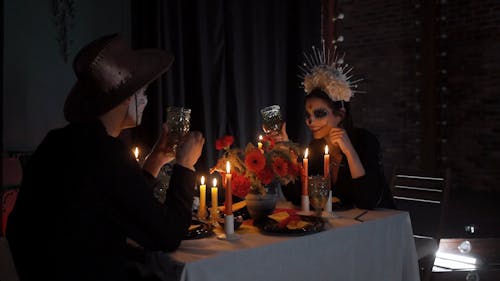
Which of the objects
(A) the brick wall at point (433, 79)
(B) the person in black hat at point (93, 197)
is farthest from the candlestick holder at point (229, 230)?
(A) the brick wall at point (433, 79)

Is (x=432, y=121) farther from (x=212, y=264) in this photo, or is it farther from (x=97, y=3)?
(x=212, y=264)

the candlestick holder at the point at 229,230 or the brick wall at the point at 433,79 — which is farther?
the brick wall at the point at 433,79

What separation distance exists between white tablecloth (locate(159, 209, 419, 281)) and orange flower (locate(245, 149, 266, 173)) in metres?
0.22

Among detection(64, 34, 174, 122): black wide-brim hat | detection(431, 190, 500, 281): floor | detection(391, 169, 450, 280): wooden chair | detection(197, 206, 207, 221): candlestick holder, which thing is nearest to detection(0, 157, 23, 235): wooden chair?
detection(197, 206, 207, 221): candlestick holder

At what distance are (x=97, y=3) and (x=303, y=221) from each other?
204 centimetres

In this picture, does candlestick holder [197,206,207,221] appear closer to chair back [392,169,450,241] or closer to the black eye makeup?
the black eye makeup

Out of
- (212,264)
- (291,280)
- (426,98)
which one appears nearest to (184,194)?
(212,264)

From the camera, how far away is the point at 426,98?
5.97m

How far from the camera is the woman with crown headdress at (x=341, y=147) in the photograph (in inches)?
84.7

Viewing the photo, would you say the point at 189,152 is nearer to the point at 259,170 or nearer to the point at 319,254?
the point at 259,170

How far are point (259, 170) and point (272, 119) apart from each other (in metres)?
0.38

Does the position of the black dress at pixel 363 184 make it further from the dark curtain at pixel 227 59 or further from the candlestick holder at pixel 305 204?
the dark curtain at pixel 227 59

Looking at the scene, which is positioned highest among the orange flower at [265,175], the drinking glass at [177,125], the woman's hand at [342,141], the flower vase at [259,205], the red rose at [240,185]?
the drinking glass at [177,125]

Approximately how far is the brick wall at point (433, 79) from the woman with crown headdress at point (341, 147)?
153 inches
